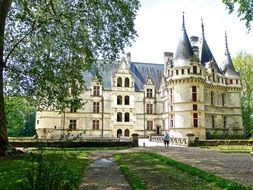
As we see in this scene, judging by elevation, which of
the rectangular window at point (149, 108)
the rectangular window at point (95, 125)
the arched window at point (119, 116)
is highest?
the rectangular window at point (149, 108)

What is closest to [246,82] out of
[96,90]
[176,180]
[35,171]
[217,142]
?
[217,142]

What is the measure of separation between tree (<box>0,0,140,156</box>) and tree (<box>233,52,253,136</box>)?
35666mm

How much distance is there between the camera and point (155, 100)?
45750mm

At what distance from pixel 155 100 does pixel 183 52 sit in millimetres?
9651

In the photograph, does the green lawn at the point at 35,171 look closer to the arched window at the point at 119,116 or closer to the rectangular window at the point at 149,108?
the arched window at the point at 119,116

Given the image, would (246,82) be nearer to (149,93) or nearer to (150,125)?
(149,93)

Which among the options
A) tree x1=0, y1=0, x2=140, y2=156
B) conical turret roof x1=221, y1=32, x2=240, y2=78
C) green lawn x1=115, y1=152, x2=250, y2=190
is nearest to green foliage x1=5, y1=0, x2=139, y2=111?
tree x1=0, y1=0, x2=140, y2=156

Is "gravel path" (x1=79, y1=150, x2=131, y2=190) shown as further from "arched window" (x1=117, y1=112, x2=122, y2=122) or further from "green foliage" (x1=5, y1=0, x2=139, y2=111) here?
"arched window" (x1=117, y1=112, x2=122, y2=122)

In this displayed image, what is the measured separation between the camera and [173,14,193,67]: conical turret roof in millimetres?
38438

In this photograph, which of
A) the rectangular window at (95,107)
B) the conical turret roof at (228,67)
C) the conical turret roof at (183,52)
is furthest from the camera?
the conical turret roof at (228,67)

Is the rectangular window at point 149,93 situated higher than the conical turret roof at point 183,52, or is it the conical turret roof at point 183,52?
the conical turret roof at point 183,52

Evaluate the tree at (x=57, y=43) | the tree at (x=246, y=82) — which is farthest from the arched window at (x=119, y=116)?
the tree at (x=57, y=43)

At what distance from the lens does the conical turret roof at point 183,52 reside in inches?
1513

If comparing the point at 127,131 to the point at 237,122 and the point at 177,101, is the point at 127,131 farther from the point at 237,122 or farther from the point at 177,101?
the point at 237,122
